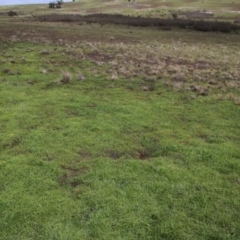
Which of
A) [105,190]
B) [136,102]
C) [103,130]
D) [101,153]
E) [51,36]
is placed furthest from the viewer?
[51,36]

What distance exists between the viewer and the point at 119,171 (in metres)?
7.73

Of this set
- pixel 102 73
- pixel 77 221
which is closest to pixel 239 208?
pixel 77 221

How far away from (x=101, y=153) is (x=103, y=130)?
1.42 m

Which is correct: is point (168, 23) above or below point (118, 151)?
above

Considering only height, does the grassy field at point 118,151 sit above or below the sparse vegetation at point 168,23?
below

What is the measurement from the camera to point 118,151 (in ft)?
28.8

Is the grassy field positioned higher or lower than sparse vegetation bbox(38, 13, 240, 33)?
lower

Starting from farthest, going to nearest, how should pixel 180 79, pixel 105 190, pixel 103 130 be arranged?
pixel 180 79 → pixel 103 130 → pixel 105 190

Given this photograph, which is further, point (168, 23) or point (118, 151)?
point (168, 23)

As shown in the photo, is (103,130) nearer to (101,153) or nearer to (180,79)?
(101,153)

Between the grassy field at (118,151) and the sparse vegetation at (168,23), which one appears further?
the sparse vegetation at (168,23)

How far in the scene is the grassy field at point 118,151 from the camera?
6.20m

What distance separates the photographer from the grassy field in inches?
244

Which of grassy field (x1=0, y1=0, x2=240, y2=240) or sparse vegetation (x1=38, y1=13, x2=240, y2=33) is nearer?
grassy field (x1=0, y1=0, x2=240, y2=240)
